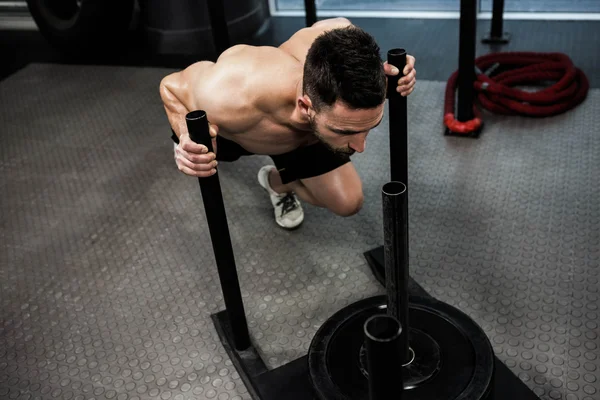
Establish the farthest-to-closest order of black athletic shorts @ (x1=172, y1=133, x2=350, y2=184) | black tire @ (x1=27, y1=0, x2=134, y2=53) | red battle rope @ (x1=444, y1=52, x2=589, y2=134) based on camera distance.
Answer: black tire @ (x1=27, y1=0, x2=134, y2=53), red battle rope @ (x1=444, y1=52, x2=589, y2=134), black athletic shorts @ (x1=172, y1=133, x2=350, y2=184)

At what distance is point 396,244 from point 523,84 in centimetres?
211

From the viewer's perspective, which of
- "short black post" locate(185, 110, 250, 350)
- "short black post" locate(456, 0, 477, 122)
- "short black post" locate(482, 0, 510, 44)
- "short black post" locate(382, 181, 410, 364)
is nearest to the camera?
"short black post" locate(382, 181, 410, 364)

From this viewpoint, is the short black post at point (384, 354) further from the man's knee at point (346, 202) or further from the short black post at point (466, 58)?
the short black post at point (466, 58)

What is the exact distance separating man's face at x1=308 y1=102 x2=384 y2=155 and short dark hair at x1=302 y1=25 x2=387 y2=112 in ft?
0.06

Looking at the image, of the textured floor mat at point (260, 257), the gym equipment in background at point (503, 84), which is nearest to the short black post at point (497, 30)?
the gym equipment in background at point (503, 84)

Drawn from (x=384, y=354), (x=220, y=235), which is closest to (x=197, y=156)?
(x=220, y=235)

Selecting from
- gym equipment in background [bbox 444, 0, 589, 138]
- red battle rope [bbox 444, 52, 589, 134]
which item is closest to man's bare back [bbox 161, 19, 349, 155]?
gym equipment in background [bbox 444, 0, 589, 138]

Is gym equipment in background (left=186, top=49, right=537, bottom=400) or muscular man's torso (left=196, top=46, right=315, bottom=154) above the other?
muscular man's torso (left=196, top=46, right=315, bottom=154)

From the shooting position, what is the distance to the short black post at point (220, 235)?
1.35 metres

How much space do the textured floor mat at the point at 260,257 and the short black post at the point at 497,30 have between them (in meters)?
0.81

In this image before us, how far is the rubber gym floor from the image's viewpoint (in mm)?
1761

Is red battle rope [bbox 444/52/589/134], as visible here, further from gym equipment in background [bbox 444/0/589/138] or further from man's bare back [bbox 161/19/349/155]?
man's bare back [bbox 161/19/349/155]

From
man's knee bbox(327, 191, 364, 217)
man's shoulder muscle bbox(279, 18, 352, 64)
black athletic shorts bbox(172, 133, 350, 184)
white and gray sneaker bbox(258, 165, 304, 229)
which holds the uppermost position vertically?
man's shoulder muscle bbox(279, 18, 352, 64)

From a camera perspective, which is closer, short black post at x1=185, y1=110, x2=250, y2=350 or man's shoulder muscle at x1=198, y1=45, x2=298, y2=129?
short black post at x1=185, y1=110, x2=250, y2=350
